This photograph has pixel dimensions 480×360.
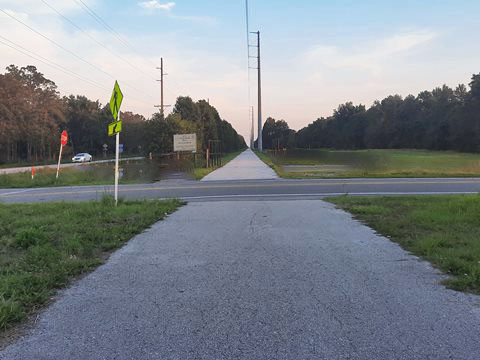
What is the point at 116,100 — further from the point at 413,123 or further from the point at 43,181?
the point at 413,123

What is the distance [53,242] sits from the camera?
6938 millimetres

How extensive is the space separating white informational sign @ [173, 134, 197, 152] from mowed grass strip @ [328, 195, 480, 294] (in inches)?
818

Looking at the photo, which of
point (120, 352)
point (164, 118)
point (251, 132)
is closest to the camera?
point (120, 352)

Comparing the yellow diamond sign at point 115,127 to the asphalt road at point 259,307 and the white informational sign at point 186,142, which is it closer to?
the asphalt road at point 259,307

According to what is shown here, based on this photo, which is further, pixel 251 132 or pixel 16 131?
pixel 251 132

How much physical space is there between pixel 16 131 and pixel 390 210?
201 feet

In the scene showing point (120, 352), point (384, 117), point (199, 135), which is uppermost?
point (384, 117)

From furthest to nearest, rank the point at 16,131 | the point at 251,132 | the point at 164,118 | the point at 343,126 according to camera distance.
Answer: the point at 251,132 → the point at 343,126 → the point at 16,131 → the point at 164,118

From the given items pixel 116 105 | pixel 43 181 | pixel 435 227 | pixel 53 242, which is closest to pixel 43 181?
pixel 43 181

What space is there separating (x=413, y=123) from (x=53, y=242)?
104978 mm

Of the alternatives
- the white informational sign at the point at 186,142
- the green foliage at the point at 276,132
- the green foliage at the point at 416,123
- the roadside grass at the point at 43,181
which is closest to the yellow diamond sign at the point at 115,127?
the roadside grass at the point at 43,181

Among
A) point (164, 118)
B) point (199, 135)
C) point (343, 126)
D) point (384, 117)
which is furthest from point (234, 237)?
point (343, 126)

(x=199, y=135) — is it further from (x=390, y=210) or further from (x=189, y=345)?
(x=189, y=345)

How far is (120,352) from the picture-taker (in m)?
3.25
